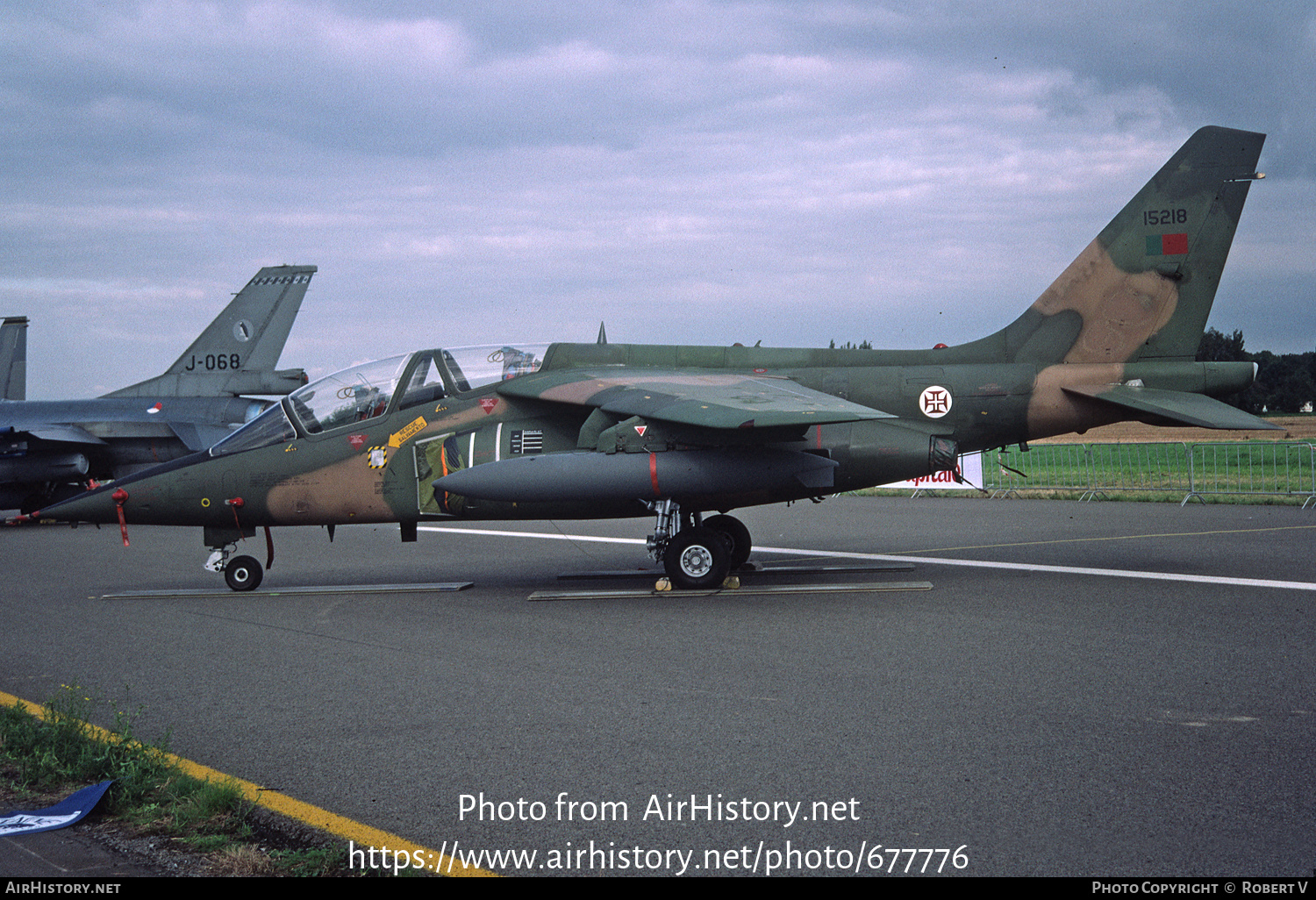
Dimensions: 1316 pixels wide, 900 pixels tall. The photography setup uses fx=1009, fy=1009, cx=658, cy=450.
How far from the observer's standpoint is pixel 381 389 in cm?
1055

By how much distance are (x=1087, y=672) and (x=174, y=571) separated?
11001 mm

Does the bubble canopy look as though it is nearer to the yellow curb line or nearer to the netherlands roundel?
the netherlands roundel

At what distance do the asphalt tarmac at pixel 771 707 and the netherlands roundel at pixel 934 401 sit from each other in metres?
1.75

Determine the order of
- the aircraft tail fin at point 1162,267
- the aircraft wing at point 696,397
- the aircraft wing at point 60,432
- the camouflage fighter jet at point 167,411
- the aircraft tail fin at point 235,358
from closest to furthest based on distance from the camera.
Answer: the aircraft wing at point 696,397 → the aircraft tail fin at point 1162,267 → the aircraft wing at point 60,432 → the camouflage fighter jet at point 167,411 → the aircraft tail fin at point 235,358

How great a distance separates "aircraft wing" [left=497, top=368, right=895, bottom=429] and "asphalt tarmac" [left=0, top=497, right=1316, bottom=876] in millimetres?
1660

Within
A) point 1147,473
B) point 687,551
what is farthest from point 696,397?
point 1147,473

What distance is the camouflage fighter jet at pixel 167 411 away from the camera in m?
20.6

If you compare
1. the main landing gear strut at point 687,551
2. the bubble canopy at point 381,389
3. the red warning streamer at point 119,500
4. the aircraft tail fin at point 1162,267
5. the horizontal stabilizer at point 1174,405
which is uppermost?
the aircraft tail fin at point 1162,267

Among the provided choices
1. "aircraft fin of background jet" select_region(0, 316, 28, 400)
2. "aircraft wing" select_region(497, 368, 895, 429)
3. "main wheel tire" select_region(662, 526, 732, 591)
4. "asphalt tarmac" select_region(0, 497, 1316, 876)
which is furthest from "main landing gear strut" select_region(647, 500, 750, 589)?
"aircraft fin of background jet" select_region(0, 316, 28, 400)

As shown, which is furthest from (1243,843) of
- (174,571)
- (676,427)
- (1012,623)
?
(174,571)

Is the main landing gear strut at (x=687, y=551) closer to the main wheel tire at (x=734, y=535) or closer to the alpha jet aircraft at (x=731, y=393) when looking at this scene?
the alpha jet aircraft at (x=731, y=393)

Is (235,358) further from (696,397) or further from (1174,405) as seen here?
(1174,405)

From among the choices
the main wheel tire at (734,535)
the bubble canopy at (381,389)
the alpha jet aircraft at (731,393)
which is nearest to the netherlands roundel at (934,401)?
the alpha jet aircraft at (731,393)

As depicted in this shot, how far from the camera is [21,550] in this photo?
15.6 m
